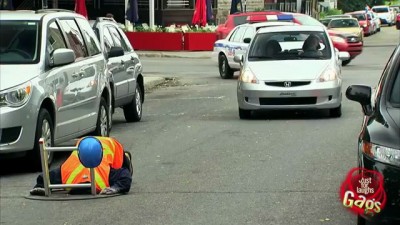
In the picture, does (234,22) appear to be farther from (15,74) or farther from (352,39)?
(15,74)

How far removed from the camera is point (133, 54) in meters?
14.7

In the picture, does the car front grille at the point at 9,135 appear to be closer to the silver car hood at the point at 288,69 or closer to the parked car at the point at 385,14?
the silver car hood at the point at 288,69

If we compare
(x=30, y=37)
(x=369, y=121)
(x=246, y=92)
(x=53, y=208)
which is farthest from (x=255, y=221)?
(x=246, y=92)

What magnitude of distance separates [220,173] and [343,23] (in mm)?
32748

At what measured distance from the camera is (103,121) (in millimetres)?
11773

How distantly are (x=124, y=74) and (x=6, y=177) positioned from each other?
4.63m

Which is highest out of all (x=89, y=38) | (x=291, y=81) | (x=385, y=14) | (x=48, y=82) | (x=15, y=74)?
(x=89, y=38)

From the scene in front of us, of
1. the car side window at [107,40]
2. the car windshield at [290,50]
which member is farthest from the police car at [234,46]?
the car side window at [107,40]

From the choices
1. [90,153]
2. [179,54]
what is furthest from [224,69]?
[90,153]

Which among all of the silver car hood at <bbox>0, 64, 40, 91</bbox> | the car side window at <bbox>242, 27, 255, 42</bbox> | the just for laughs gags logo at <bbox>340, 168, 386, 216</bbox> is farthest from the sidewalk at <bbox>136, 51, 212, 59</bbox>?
the just for laughs gags logo at <bbox>340, 168, 386, 216</bbox>

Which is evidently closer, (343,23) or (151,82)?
(151,82)

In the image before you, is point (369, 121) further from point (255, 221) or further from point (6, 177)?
point (6, 177)

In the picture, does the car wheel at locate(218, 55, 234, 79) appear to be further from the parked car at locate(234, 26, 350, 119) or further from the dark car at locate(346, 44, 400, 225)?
the dark car at locate(346, 44, 400, 225)

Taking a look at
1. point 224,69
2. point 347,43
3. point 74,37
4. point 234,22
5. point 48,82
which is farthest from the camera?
point 347,43
